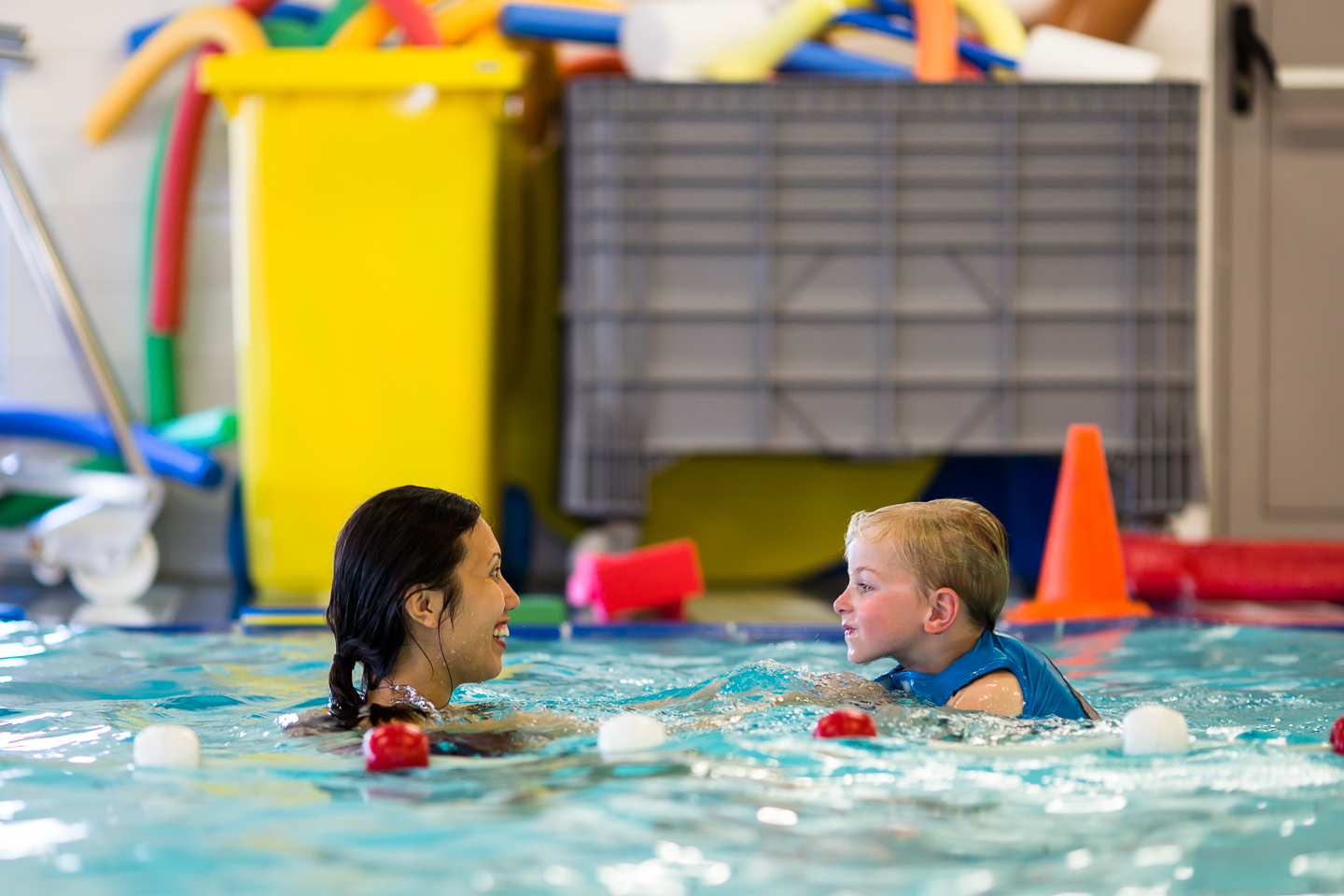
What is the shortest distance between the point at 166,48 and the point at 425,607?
10.8 feet

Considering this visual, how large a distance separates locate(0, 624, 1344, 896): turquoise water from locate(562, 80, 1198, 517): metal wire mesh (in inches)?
73.1

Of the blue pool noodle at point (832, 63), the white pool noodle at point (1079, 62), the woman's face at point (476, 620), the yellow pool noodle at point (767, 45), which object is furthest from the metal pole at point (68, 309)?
the white pool noodle at point (1079, 62)

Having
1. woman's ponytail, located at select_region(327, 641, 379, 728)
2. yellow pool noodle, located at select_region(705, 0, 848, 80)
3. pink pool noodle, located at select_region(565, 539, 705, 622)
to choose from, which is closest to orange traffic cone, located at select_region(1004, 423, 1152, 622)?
pink pool noodle, located at select_region(565, 539, 705, 622)

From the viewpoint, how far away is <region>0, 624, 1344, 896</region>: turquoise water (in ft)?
4.08

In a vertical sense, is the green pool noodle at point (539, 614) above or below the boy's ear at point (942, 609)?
below

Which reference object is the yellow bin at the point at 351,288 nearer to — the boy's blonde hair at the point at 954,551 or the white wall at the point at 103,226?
the white wall at the point at 103,226

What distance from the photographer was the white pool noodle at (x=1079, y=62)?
13.2 ft

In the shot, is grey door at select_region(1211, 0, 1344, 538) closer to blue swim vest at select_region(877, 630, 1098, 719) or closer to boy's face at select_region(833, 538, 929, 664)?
blue swim vest at select_region(877, 630, 1098, 719)

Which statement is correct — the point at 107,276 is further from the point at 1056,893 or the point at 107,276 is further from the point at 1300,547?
the point at 1056,893

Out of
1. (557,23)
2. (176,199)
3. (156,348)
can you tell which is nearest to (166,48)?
(176,199)

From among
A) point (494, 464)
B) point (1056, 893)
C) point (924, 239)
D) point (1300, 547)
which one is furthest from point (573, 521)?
point (1056, 893)

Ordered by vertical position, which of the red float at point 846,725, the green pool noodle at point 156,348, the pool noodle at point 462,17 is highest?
the pool noodle at point 462,17

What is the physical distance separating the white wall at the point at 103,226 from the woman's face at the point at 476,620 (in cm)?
308

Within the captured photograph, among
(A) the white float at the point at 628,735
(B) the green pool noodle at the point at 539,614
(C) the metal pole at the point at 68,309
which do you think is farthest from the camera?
(C) the metal pole at the point at 68,309
